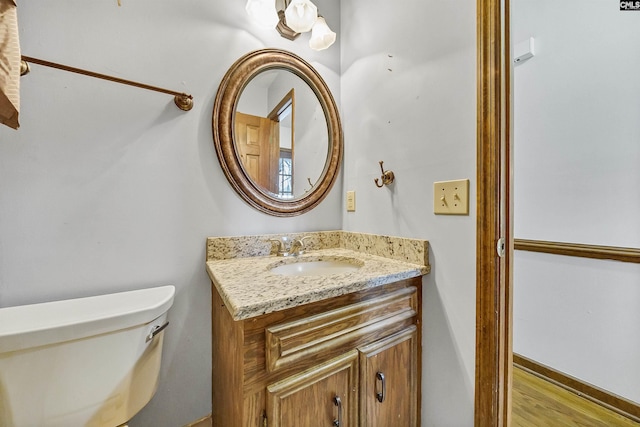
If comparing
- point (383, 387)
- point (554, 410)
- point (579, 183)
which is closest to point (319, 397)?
point (383, 387)

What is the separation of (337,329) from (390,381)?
0.33 metres

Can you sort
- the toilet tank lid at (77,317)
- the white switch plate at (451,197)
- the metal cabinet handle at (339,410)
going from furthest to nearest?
the white switch plate at (451,197)
the metal cabinet handle at (339,410)
the toilet tank lid at (77,317)

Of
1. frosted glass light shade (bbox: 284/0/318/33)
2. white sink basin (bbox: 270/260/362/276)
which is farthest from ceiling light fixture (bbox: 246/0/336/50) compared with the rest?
white sink basin (bbox: 270/260/362/276)

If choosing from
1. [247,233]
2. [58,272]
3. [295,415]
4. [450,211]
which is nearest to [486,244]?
[450,211]

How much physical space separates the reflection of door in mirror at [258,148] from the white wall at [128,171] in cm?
13

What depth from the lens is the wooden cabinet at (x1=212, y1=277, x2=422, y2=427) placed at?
1.90 feet

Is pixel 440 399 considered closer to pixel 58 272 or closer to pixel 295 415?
pixel 295 415

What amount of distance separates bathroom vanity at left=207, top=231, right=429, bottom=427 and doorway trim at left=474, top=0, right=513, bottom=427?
213 mm

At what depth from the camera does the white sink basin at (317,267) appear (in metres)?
1.06

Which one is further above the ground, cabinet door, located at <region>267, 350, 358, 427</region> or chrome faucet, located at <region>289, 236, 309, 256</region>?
chrome faucet, located at <region>289, 236, 309, 256</region>

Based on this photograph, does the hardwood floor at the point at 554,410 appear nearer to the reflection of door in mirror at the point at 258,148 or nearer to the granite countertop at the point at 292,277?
the granite countertop at the point at 292,277

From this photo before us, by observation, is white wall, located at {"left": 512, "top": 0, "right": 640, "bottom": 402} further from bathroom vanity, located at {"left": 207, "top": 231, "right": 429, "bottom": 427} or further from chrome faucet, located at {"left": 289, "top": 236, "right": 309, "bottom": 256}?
chrome faucet, located at {"left": 289, "top": 236, "right": 309, "bottom": 256}

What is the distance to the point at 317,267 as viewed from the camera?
114 cm

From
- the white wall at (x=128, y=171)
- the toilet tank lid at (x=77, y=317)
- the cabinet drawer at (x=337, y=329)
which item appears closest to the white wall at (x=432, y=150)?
the cabinet drawer at (x=337, y=329)
